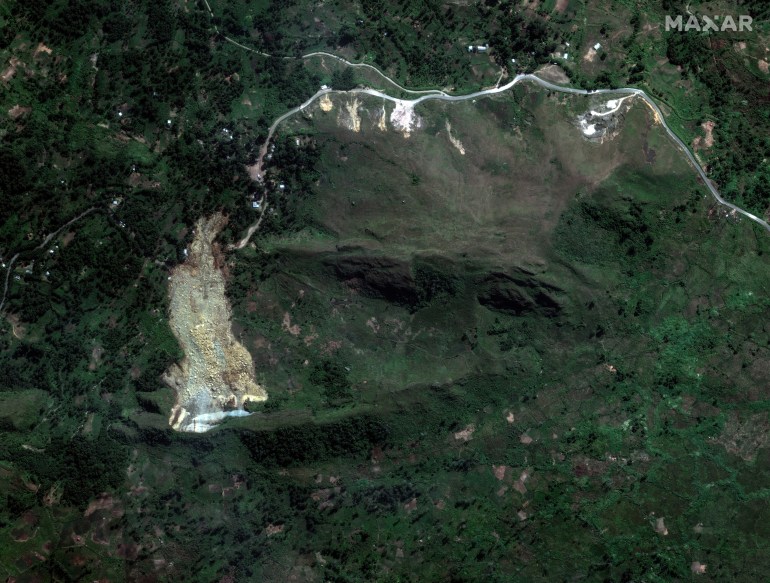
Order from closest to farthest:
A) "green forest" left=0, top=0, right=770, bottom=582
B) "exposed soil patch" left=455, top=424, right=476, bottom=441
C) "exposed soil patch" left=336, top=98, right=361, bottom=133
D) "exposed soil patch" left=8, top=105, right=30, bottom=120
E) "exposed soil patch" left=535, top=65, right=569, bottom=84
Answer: "green forest" left=0, top=0, right=770, bottom=582, "exposed soil patch" left=455, top=424, right=476, bottom=441, "exposed soil patch" left=336, top=98, right=361, bottom=133, "exposed soil patch" left=535, top=65, right=569, bottom=84, "exposed soil patch" left=8, top=105, right=30, bottom=120

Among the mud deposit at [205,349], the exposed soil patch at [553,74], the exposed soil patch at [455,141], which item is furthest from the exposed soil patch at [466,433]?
the exposed soil patch at [553,74]

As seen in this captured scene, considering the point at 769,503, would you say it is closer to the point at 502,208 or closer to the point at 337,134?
the point at 502,208

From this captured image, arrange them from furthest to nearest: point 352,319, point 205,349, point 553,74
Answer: point 553,74 → point 205,349 → point 352,319

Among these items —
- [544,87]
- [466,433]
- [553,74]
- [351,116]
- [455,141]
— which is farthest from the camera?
[553,74]

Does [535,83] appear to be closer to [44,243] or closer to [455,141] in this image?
[455,141]

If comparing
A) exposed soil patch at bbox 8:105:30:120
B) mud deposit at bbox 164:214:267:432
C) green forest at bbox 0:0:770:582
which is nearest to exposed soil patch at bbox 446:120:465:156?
green forest at bbox 0:0:770:582

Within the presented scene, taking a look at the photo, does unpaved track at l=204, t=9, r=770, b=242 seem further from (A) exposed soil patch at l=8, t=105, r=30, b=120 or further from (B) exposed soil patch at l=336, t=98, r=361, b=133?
(A) exposed soil patch at l=8, t=105, r=30, b=120

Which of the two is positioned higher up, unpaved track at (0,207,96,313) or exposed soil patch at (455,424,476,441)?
unpaved track at (0,207,96,313)

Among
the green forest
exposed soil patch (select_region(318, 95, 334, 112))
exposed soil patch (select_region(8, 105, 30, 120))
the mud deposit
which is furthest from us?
exposed soil patch (select_region(8, 105, 30, 120))

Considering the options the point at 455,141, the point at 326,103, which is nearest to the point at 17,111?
the point at 326,103
